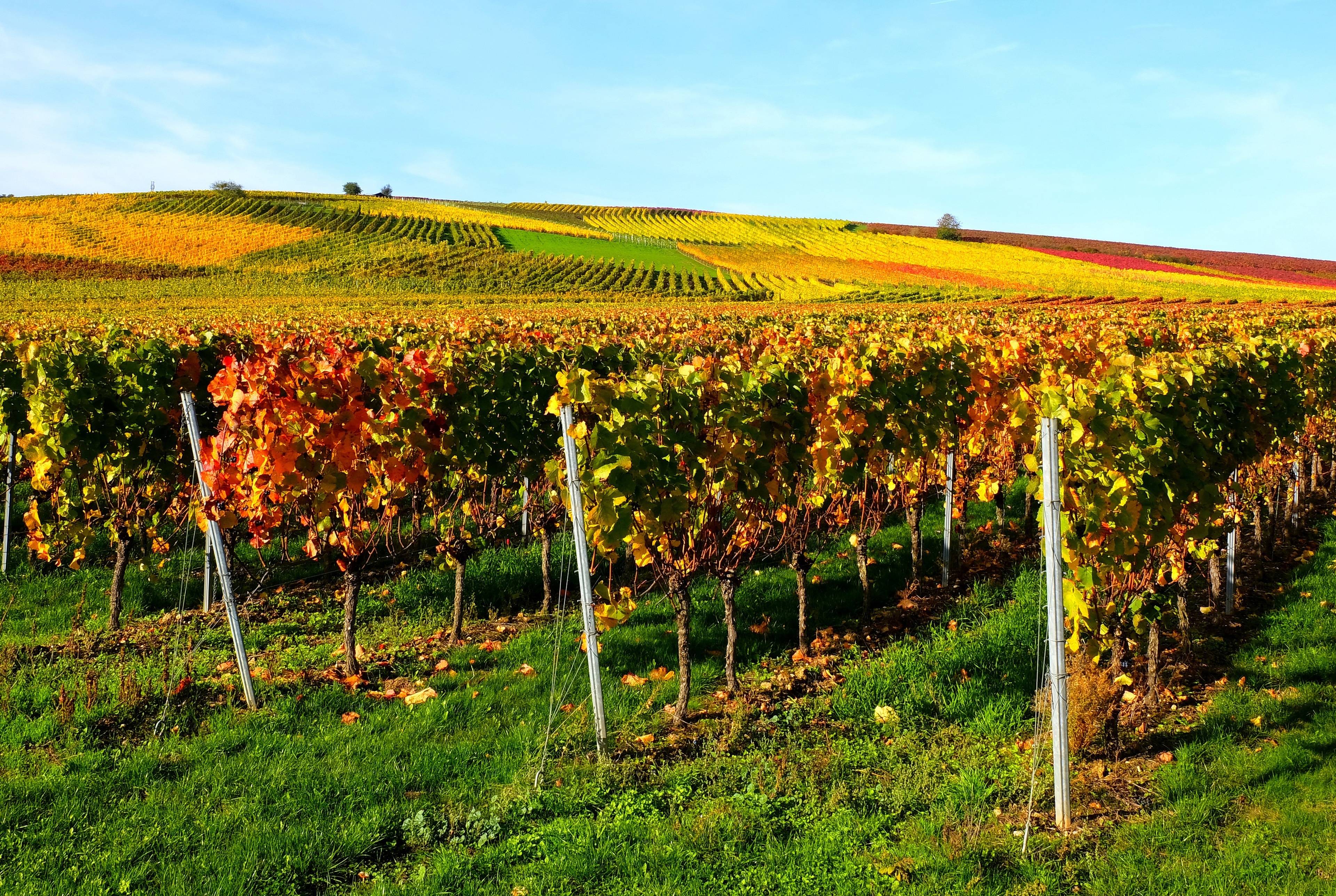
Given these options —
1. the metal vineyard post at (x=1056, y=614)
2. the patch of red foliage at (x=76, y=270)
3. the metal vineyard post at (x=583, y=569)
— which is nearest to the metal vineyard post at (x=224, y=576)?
the metal vineyard post at (x=583, y=569)

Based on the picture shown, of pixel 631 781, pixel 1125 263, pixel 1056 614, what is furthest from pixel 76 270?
pixel 1125 263

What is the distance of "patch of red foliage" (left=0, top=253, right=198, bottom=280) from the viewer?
5162cm

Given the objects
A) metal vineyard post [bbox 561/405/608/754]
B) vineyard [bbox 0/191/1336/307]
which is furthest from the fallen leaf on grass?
→ vineyard [bbox 0/191/1336/307]

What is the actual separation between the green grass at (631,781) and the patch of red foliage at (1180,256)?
67.6 m

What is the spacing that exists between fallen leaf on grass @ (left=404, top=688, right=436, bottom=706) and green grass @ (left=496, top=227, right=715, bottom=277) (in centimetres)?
5510

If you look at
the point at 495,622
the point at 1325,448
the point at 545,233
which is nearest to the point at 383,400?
the point at 495,622

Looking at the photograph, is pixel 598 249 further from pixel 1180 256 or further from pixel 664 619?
pixel 664 619

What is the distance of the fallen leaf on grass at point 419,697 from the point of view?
474 cm

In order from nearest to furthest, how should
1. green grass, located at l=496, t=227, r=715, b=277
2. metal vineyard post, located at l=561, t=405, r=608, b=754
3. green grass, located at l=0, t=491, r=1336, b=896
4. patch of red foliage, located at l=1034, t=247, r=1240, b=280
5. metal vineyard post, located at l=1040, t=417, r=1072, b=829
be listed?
green grass, located at l=0, t=491, r=1336, b=896, metal vineyard post, located at l=1040, t=417, r=1072, b=829, metal vineyard post, located at l=561, t=405, r=608, b=754, green grass, located at l=496, t=227, r=715, b=277, patch of red foliage, located at l=1034, t=247, r=1240, b=280

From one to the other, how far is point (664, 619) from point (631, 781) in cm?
216

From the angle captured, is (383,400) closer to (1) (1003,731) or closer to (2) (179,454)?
(2) (179,454)

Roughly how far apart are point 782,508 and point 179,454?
4617 millimetres

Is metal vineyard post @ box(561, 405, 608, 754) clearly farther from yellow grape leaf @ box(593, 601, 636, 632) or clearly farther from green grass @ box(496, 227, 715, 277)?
green grass @ box(496, 227, 715, 277)

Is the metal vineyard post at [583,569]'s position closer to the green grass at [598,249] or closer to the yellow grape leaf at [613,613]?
the yellow grape leaf at [613,613]
